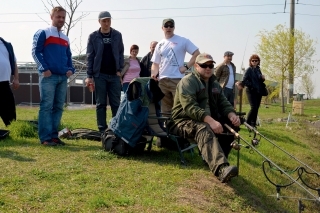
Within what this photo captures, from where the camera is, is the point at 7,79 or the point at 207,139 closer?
the point at 207,139

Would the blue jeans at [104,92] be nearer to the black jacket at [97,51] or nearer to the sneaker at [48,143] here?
the black jacket at [97,51]

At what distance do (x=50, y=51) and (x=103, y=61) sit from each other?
35.3 inches

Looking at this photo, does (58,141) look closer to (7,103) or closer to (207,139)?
(7,103)

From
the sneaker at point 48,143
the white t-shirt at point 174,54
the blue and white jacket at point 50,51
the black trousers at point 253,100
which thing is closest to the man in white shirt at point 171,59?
the white t-shirt at point 174,54

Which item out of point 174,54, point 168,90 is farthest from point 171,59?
point 168,90

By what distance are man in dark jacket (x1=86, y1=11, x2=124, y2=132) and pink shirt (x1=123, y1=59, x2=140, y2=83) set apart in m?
1.90

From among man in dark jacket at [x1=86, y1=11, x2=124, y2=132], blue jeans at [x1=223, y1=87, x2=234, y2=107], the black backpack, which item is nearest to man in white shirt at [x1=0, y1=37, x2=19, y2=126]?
man in dark jacket at [x1=86, y1=11, x2=124, y2=132]

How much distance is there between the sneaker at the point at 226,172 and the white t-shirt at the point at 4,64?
4.09 meters

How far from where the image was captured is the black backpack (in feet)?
19.1

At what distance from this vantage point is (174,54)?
686cm

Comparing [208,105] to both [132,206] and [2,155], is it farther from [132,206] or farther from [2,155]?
[2,155]

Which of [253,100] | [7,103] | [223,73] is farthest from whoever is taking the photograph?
[253,100]

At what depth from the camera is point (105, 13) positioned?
270 inches

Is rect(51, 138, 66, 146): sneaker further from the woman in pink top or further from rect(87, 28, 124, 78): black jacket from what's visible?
the woman in pink top
